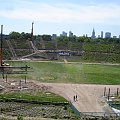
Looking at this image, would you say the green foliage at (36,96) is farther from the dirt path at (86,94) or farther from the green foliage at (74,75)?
the green foliage at (74,75)

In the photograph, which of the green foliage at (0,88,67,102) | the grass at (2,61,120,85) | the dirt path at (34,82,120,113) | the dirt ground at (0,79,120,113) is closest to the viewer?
the dirt path at (34,82,120,113)

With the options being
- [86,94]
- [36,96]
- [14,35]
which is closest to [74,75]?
[86,94]

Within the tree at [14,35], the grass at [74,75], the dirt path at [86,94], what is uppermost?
the tree at [14,35]

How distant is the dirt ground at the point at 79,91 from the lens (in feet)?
96.3

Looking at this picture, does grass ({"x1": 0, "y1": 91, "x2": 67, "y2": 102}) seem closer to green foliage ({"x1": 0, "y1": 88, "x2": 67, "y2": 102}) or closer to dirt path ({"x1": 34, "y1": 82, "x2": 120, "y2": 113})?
green foliage ({"x1": 0, "y1": 88, "x2": 67, "y2": 102})

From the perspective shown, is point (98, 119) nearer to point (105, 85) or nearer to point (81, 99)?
point (81, 99)

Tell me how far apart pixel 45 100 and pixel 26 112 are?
4.14 m

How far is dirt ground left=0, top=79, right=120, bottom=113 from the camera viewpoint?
29362 mm

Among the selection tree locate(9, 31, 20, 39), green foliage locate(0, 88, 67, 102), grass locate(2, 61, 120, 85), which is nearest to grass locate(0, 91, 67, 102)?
green foliage locate(0, 88, 67, 102)

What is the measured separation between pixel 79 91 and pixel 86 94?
1446mm

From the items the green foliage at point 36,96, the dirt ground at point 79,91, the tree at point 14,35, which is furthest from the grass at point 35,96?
the tree at point 14,35

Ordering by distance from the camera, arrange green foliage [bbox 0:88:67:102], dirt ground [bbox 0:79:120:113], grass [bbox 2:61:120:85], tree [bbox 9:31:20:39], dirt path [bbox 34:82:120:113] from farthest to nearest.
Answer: tree [bbox 9:31:20:39]
grass [bbox 2:61:120:85]
green foliage [bbox 0:88:67:102]
dirt ground [bbox 0:79:120:113]
dirt path [bbox 34:82:120:113]

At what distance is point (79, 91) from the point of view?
35125 millimetres

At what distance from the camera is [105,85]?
1533 inches
